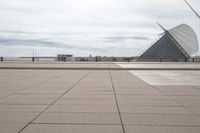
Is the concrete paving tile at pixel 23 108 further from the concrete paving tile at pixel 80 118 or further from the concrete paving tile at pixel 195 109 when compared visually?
the concrete paving tile at pixel 195 109

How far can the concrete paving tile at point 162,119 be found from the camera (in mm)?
6055

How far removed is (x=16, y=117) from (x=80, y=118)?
4.32 feet

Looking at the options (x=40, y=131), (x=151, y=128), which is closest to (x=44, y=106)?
(x=40, y=131)

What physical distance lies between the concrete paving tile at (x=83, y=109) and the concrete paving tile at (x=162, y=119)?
2.20 ft

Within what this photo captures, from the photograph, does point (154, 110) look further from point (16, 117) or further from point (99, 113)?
point (16, 117)

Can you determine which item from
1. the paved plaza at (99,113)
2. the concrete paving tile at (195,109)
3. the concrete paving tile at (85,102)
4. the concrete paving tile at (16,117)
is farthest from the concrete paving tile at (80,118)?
the concrete paving tile at (195,109)

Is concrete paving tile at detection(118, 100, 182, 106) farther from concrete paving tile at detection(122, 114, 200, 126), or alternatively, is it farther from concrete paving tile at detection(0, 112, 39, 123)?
concrete paving tile at detection(0, 112, 39, 123)

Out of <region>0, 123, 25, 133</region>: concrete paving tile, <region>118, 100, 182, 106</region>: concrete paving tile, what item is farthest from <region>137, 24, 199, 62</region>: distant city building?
<region>0, 123, 25, 133</region>: concrete paving tile

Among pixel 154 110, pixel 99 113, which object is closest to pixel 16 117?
pixel 99 113

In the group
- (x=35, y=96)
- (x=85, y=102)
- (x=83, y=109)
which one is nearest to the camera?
(x=83, y=109)

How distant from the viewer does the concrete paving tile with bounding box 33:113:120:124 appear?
6.11m

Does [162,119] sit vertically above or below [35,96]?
below

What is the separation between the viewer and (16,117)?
6445mm

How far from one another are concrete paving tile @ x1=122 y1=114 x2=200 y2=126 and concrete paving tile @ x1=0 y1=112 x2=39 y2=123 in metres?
1.93
